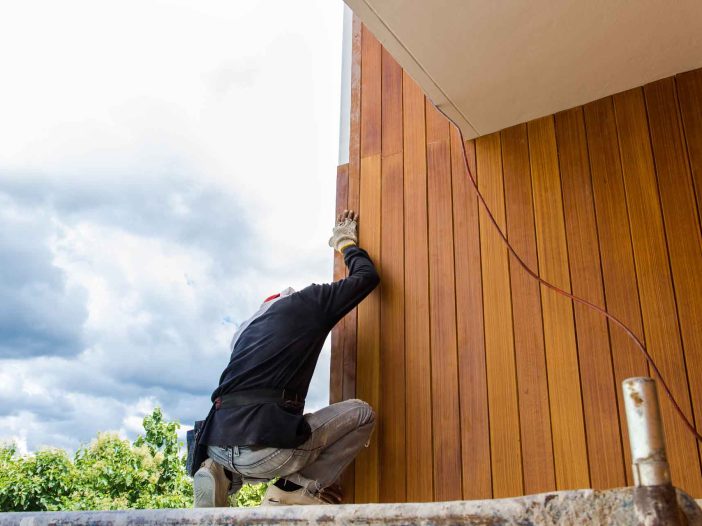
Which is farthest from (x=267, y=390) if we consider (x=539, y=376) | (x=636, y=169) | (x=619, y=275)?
(x=636, y=169)

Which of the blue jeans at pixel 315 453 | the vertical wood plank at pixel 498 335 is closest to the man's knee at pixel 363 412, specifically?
the blue jeans at pixel 315 453

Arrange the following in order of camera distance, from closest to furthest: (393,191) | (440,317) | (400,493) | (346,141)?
(400,493) → (440,317) → (393,191) → (346,141)

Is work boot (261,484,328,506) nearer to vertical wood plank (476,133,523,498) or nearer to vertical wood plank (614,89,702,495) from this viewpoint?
vertical wood plank (476,133,523,498)

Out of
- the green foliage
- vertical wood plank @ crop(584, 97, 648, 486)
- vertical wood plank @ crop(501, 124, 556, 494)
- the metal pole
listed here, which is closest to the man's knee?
vertical wood plank @ crop(501, 124, 556, 494)

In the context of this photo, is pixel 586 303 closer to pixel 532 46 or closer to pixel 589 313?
pixel 589 313

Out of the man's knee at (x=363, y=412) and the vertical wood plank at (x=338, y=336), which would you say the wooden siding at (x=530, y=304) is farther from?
the man's knee at (x=363, y=412)

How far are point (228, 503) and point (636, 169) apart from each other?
2085mm

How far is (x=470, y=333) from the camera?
8.79ft

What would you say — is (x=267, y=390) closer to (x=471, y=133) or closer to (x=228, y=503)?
(x=228, y=503)

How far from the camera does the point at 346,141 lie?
3469mm

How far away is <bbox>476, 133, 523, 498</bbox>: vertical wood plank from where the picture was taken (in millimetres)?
2410

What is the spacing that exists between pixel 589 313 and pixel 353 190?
136 centimetres

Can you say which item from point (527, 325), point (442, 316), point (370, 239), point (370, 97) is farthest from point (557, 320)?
point (370, 97)

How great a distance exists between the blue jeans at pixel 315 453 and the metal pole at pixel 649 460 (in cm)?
176
